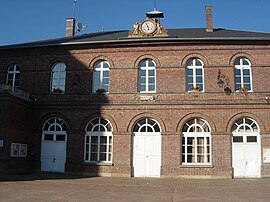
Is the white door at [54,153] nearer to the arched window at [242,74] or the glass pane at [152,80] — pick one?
the glass pane at [152,80]

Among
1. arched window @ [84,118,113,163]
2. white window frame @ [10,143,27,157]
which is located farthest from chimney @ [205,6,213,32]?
white window frame @ [10,143,27,157]

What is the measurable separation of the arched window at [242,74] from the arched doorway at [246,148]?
197 centimetres

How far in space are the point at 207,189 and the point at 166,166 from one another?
515cm

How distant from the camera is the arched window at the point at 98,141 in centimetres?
1955

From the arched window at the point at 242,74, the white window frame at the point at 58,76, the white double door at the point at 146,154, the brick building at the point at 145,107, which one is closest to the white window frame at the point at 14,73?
the brick building at the point at 145,107

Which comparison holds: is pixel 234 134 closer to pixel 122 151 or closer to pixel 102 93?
pixel 122 151

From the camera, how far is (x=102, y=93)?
787 inches

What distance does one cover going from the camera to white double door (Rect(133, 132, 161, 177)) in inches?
747

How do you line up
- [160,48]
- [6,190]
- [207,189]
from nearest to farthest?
[6,190] < [207,189] < [160,48]

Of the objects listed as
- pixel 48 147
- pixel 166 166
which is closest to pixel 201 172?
pixel 166 166

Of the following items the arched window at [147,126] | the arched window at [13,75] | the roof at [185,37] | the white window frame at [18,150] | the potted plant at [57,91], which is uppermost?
the roof at [185,37]

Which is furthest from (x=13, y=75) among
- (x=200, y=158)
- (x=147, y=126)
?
(x=200, y=158)

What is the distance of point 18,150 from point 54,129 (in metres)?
2.48

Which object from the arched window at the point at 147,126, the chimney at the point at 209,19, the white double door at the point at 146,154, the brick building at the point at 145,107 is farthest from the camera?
the chimney at the point at 209,19
